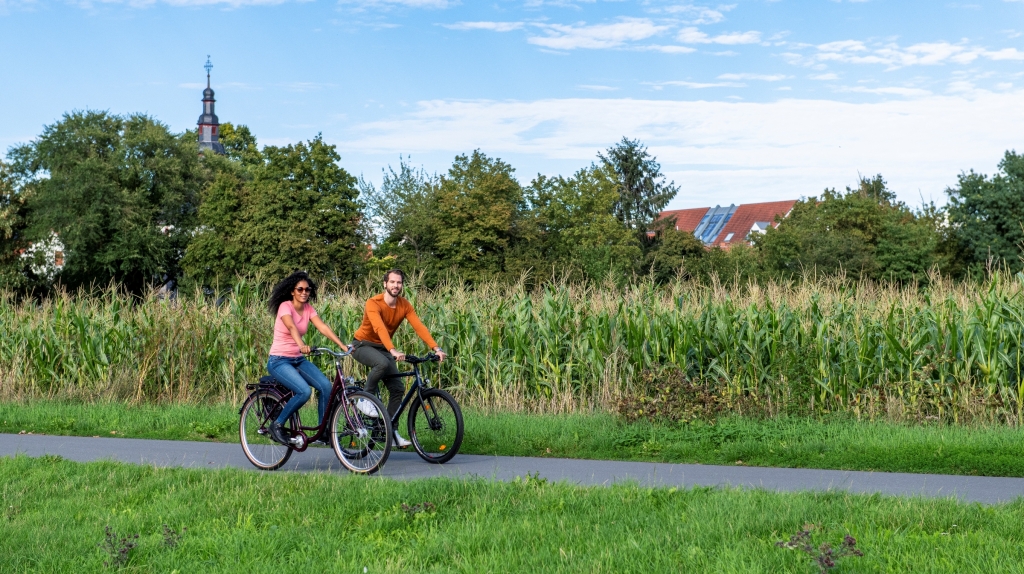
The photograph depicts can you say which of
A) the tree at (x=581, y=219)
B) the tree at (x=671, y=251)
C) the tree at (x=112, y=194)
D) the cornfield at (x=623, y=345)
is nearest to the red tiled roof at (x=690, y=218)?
the tree at (x=671, y=251)

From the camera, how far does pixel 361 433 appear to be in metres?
9.46

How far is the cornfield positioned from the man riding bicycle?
3959mm

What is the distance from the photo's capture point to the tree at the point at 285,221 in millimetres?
59344

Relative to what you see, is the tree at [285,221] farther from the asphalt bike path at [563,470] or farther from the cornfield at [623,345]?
the asphalt bike path at [563,470]

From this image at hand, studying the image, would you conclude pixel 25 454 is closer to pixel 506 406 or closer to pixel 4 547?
pixel 4 547

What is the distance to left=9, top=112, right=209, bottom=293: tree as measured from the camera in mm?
64188

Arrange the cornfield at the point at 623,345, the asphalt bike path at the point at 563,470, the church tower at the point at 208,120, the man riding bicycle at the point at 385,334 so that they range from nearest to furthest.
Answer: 1. the asphalt bike path at the point at 563,470
2. the man riding bicycle at the point at 385,334
3. the cornfield at the point at 623,345
4. the church tower at the point at 208,120

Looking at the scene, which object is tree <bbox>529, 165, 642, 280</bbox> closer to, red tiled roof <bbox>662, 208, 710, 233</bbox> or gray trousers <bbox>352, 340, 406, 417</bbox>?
gray trousers <bbox>352, 340, 406, 417</bbox>

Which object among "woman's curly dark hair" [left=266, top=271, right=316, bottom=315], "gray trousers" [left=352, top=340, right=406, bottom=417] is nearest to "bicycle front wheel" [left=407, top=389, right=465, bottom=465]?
"gray trousers" [left=352, top=340, right=406, bottom=417]

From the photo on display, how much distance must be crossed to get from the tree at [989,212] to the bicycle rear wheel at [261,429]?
188 feet

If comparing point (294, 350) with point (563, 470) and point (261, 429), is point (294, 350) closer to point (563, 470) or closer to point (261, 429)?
point (261, 429)

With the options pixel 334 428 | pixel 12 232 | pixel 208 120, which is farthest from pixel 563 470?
pixel 208 120

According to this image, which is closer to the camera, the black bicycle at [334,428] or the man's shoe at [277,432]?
the black bicycle at [334,428]

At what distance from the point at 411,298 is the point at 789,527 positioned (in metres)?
11.0
